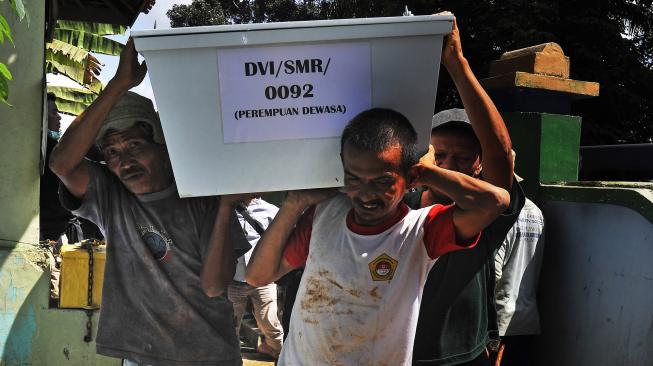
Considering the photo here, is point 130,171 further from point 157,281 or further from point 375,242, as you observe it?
point 375,242

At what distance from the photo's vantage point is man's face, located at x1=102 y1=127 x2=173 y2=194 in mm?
2385

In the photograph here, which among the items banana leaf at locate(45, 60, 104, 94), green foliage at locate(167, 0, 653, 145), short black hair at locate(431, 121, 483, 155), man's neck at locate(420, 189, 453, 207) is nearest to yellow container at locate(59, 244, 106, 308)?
man's neck at locate(420, 189, 453, 207)

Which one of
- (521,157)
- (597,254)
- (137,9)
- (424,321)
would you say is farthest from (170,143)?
(137,9)

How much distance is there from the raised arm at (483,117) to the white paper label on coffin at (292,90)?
267 mm

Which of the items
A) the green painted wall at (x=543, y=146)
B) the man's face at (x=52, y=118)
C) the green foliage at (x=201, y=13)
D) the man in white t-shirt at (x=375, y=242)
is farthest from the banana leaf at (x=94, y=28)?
the green foliage at (x=201, y=13)

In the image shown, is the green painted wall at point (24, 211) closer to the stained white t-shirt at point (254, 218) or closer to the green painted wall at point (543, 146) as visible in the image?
the stained white t-shirt at point (254, 218)

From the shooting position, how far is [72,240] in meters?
5.96

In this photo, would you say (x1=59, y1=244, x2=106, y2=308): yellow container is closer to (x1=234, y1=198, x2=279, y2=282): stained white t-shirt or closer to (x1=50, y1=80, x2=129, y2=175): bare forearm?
(x1=234, y1=198, x2=279, y2=282): stained white t-shirt

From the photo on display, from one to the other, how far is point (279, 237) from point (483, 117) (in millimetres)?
708

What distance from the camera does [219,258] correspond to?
233cm

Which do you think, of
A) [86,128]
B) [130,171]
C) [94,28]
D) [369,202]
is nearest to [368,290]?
[369,202]

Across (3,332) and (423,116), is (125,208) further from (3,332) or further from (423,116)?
(3,332)

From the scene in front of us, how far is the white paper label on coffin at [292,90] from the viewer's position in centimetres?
198

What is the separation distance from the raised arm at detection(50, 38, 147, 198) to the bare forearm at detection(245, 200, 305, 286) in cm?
61
